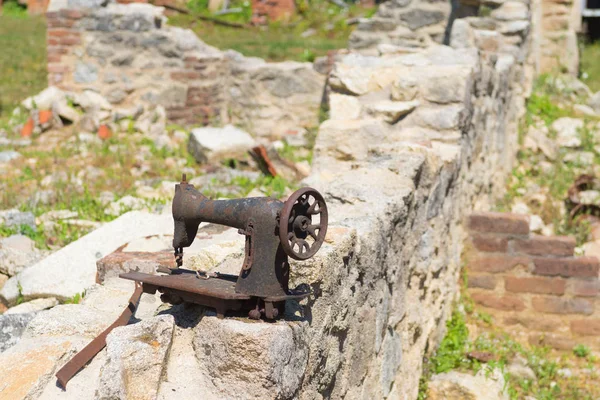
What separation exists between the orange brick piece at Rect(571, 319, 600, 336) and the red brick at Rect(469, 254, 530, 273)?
485mm

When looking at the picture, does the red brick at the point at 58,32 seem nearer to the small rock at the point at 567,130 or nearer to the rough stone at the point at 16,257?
the rough stone at the point at 16,257

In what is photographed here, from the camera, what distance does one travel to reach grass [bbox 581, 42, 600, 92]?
31.6 feet

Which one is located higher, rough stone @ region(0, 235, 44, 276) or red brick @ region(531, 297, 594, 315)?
rough stone @ region(0, 235, 44, 276)

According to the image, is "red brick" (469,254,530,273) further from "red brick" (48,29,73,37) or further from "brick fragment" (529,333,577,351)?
"red brick" (48,29,73,37)

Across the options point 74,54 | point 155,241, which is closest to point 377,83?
point 155,241

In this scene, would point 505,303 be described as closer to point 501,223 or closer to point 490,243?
point 490,243

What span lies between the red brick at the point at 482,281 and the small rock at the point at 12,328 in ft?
9.52

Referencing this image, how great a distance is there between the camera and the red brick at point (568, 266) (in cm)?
467

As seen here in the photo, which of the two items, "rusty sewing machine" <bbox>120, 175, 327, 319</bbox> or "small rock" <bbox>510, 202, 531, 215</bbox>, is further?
"small rock" <bbox>510, 202, 531, 215</bbox>

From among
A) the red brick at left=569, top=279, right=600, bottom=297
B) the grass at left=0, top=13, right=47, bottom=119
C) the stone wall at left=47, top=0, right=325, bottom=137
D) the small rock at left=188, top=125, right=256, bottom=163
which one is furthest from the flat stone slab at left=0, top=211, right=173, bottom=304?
the grass at left=0, top=13, right=47, bottom=119

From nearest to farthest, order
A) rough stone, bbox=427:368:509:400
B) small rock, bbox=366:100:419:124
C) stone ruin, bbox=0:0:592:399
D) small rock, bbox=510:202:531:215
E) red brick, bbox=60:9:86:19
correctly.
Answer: stone ruin, bbox=0:0:592:399
rough stone, bbox=427:368:509:400
small rock, bbox=366:100:419:124
small rock, bbox=510:202:531:215
red brick, bbox=60:9:86:19

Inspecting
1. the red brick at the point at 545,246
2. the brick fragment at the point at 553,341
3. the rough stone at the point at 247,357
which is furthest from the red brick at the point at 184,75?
the rough stone at the point at 247,357

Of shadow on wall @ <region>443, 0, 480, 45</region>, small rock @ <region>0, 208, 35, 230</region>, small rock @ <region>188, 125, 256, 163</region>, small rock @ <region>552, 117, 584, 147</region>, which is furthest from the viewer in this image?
shadow on wall @ <region>443, 0, 480, 45</region>

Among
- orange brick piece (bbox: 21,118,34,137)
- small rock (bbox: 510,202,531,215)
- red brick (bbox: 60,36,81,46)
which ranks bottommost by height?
small rock (bbox: 510,202,531,215)
